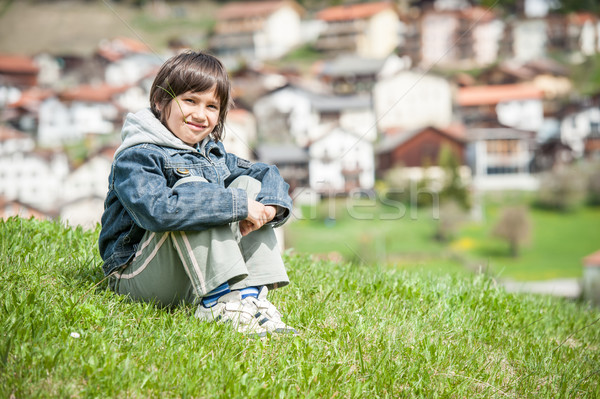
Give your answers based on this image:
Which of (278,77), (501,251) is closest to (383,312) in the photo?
(501,251)

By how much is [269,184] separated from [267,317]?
48 centimetres

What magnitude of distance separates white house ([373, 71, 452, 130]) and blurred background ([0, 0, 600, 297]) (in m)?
0.18

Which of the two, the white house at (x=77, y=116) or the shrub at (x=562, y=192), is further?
the white house at (x=77, y=116)

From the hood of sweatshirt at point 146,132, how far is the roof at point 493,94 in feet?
198

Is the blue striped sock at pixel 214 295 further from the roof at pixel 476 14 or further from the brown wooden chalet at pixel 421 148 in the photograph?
the roof at pixel 476 14

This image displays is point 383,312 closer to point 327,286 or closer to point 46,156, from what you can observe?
point 327,286

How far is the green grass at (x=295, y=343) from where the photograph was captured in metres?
1.72

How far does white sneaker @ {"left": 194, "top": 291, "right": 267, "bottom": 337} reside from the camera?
2.07 meters

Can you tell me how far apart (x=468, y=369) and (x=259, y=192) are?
99 centimetres

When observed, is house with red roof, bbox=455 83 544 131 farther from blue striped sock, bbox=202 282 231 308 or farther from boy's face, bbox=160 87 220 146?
blue striped sock, bbox=202 282 231 308

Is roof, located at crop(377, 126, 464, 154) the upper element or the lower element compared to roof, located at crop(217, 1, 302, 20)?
lower

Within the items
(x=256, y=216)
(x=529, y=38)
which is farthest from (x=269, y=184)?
(x=529, y=38)

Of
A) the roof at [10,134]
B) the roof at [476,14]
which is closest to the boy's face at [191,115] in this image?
the roof at [10,134]

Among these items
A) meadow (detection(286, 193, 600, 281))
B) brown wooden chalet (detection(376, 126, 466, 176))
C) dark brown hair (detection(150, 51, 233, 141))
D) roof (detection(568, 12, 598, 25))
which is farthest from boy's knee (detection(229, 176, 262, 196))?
roof (detection(568, 12, 598, 25))
